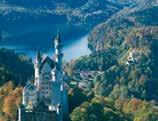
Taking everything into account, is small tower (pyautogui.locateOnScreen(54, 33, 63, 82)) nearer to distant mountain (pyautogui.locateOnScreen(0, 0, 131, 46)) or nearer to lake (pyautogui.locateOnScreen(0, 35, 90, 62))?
lake (pyautogui.locateOnScreen(0, 35, 90, 62))

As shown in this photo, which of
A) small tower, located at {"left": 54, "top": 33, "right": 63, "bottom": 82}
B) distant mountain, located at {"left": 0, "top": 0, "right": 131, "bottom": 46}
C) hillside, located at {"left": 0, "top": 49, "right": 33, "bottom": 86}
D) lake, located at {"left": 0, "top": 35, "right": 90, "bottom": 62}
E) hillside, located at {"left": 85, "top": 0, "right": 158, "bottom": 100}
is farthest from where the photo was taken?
distant mountain, located at {"left": 0, "top": 0, "right": 131, "bottom": 46}

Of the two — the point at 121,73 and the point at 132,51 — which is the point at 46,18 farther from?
the point at 121,73

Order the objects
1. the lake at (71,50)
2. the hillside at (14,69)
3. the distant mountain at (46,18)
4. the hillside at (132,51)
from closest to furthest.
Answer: the hillside at (14,69) < the hillside at (132,51) < the lake at (71,50) < the distant mountain at (46,18)

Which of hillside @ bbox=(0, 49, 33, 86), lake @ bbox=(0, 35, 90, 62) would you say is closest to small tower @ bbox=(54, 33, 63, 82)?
hillside @ bbox=(0, 49, 33, 86)

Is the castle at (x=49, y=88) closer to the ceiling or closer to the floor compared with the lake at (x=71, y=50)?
closer to the floor

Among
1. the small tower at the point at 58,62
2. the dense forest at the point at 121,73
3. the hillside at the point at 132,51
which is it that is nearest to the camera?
the small tower at the point at 58,62

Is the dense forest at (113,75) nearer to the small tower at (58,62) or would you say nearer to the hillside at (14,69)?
the hillside at (14,69)

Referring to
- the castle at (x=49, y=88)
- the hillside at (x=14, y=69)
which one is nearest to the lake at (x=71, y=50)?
the hillside at (x=14, y=69)

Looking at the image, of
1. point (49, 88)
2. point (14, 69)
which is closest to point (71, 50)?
point (14, 69)

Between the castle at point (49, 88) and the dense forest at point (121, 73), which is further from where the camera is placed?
the dense forest at point (121, 73)
